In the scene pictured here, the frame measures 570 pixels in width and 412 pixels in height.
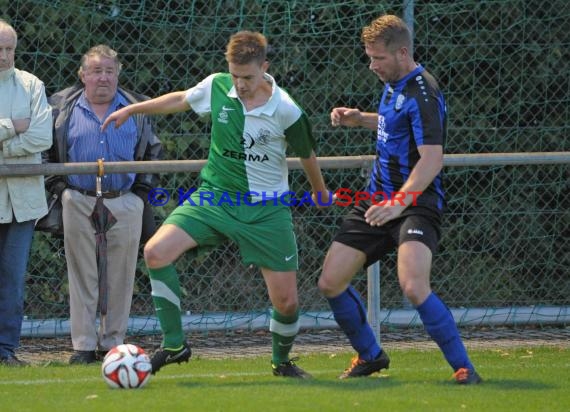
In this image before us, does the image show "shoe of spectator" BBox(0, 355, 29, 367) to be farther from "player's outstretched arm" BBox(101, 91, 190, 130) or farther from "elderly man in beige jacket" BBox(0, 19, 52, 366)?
"player's outstretched arm" BBox(101, 91, 190, 130)

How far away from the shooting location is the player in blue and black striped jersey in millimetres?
6746

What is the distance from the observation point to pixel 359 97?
10.1 metres

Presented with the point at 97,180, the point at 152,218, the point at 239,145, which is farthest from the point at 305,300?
the point at 239,145

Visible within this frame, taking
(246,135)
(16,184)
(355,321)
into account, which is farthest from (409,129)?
(16,184)

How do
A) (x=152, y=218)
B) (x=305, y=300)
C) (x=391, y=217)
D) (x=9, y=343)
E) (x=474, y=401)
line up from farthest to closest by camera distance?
(x=305, y=300), (x=152, y=218), (x=9, y=343), (x=391, y=217), (x=474, y=401)

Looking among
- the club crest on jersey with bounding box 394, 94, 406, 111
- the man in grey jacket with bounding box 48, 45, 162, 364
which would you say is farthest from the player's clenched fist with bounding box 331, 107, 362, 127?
the man in grey jacket with bounding box 48, 45, 162, 364

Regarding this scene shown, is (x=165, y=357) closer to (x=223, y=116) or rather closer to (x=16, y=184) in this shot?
(x=223, y=116)

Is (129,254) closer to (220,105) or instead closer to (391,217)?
(220,105)

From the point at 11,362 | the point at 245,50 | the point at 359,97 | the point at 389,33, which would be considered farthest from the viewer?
the point at 359,97

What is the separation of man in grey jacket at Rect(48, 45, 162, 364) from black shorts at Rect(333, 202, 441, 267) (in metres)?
1.98

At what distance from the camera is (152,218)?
29.0ft

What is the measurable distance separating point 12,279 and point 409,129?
2.93 m

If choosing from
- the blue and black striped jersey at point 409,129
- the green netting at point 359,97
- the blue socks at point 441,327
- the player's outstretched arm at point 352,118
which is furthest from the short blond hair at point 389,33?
the green netting at point 359,97

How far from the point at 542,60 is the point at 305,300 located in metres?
2.85
